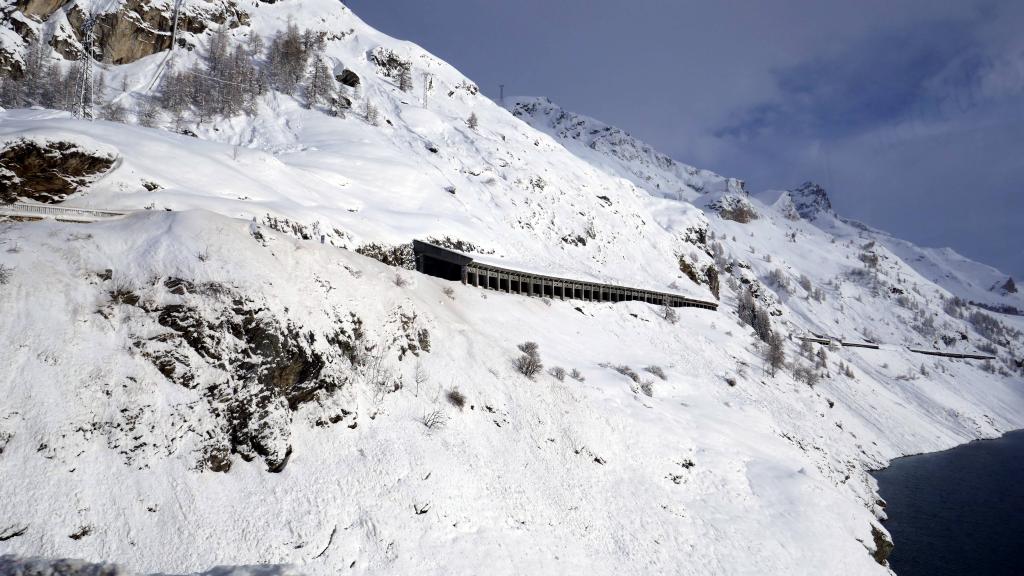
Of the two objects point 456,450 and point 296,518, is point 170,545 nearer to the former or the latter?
point 296,518

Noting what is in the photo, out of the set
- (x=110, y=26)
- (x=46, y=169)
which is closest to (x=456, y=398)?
(x=46, y=169)

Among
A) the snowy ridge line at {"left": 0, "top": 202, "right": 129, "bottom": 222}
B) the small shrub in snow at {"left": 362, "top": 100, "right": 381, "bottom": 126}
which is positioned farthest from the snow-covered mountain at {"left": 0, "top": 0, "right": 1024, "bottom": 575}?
the small shrub in snow at {"left": 362, "top": 100, "right": 381, "bottom": 126}

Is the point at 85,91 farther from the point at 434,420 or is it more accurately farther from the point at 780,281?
the point at 780,281

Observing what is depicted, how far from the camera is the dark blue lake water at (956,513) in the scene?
27.2m

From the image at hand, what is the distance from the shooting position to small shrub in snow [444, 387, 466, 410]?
20.5 meters

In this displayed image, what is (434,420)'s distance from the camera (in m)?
19.0

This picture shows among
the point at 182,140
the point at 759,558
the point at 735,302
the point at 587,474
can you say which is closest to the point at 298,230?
the point at 182,140

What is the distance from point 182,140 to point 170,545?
147ft

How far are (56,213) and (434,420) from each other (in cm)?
2091

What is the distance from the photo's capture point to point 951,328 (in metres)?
123

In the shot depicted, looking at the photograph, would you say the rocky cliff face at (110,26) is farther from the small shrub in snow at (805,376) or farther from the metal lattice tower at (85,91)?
the small shrub in snow at (805,376)

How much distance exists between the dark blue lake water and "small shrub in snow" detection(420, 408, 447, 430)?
26301 mm

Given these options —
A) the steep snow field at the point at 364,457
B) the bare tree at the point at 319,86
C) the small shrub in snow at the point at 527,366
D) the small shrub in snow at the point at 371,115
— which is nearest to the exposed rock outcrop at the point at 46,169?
the steep snow field at the point at 364,457

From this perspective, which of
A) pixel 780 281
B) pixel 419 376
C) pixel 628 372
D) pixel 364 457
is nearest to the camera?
pixel 364 457
